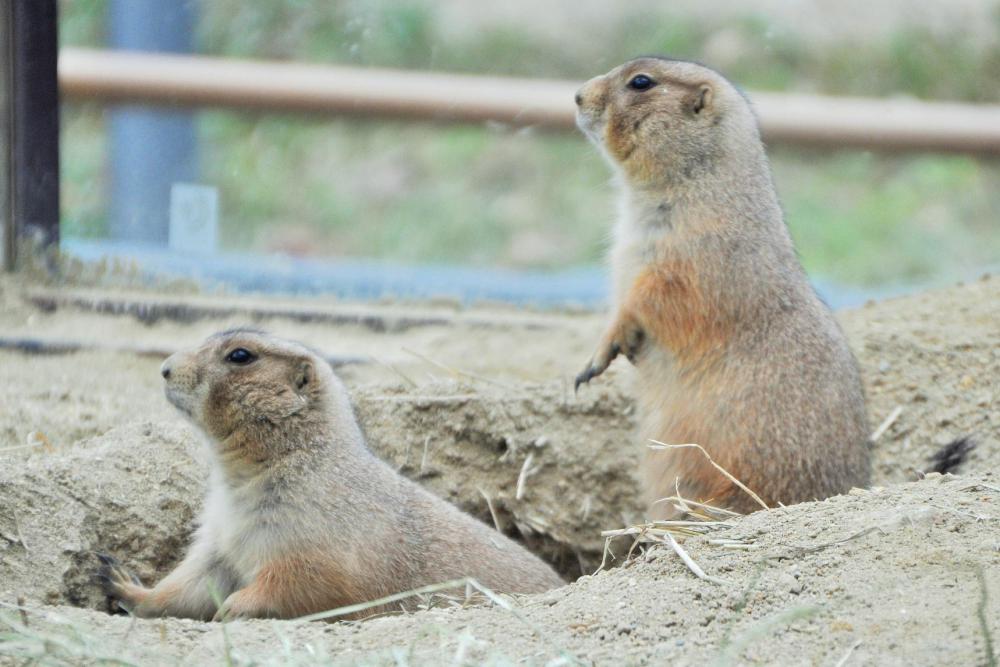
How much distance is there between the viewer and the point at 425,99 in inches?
306

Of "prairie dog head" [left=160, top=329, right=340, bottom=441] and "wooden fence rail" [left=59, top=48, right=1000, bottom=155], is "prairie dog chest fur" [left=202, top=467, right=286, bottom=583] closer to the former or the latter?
"prairie dog head" [left=160, top=329, right=340, bottom=441]

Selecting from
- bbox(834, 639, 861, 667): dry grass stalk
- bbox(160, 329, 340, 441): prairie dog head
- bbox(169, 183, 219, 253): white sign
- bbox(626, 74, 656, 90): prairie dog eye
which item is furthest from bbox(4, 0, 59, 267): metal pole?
bbox(834, 639, 861, 667): dry grass stalk

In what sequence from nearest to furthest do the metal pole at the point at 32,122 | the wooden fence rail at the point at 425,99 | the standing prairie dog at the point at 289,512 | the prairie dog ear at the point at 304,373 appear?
the standing prairie dog at the point at 289,512 → the prairie dog ear at the point at 304,373 → the metal pole at the point at 32,122 → the wooden fence rail at the point at 425,99

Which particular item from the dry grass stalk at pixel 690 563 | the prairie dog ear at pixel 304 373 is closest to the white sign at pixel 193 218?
the prairie dog ear at pixel 304 373

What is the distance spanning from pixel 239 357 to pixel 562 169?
26.2 ft

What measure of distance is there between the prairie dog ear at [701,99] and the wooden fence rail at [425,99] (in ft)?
9.02

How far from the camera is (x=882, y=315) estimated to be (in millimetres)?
6406

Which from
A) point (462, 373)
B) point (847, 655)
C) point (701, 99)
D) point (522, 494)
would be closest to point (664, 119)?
point (701, 99)

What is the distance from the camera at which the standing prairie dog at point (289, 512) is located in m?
4.04

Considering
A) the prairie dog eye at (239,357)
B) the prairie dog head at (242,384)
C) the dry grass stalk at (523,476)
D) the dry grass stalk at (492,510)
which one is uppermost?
the prairie dog eye at (239,357)

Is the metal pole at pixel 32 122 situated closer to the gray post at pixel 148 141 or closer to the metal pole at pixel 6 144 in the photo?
the metal pole at pixel 6 144

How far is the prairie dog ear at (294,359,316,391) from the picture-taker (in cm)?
433

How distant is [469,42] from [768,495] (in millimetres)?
7904

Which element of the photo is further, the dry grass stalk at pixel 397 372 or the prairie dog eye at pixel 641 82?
the dry grass stalk at pixel 397 372
